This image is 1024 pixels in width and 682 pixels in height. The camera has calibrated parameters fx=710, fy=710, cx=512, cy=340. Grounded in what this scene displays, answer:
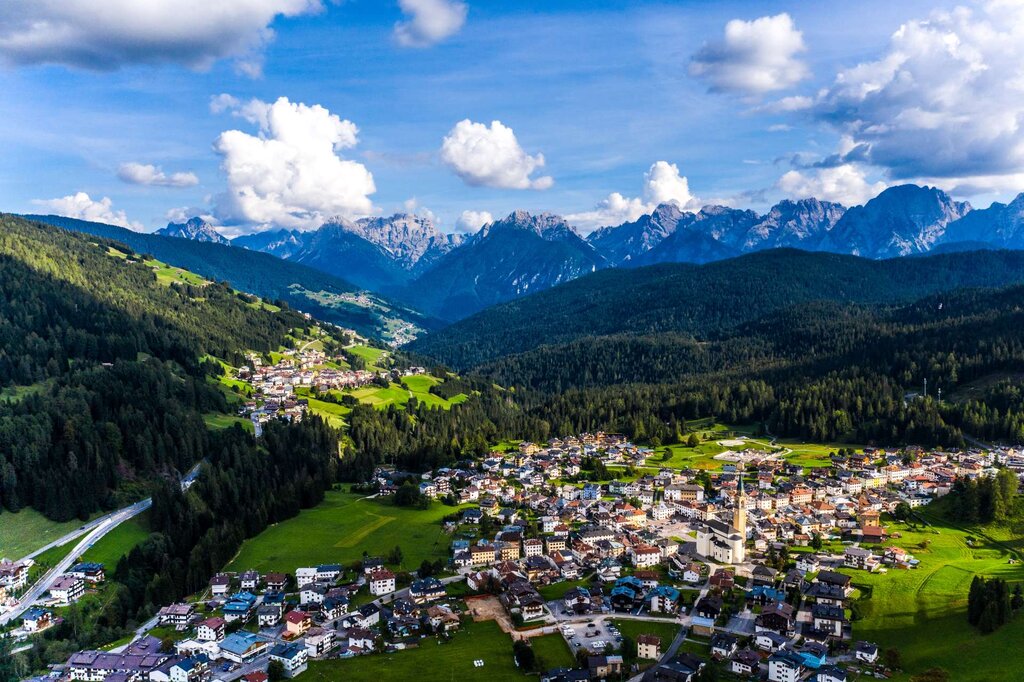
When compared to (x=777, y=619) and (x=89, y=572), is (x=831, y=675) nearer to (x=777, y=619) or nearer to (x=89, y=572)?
(x=777, y=619)

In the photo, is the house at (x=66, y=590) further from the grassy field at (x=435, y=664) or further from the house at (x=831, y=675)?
the house at (x=831, y=675)

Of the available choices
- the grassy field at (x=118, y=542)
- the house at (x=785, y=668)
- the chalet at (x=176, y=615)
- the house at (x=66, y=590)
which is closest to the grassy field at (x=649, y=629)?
the house at (x=785, y=668)

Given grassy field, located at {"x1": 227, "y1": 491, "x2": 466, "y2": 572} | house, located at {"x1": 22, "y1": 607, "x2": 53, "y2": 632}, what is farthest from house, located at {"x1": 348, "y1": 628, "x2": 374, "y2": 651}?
house, located at {"x1": 22, "y1": 607, "x2": 53, "y2": 632}

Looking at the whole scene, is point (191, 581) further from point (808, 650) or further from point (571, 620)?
point (808, 650)

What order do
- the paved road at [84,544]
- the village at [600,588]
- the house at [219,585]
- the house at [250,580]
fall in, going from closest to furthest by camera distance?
the village at [600,588] < the house at [219,585] < the paved road at [84,544] < the house at [250,580]

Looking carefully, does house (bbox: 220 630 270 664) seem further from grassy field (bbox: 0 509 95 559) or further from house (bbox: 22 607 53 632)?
grassy field (bbox: 0 509 95 559)

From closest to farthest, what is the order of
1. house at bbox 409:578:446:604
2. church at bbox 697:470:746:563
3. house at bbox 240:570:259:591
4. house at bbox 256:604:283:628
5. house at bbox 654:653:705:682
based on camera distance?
house at bbox 654:653:705:682
house at bbox 256:604:283:628
house at bbox 409:578:446:604
house at bbox 240:570:259:591
church at bbox 697:470:746:563
